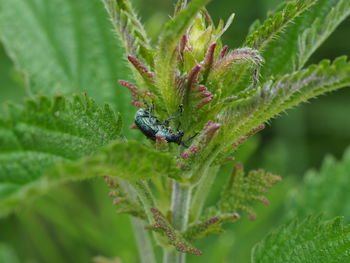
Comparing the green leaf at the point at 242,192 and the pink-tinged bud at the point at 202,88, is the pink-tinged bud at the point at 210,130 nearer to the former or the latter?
the pink-tinged bud at the point at 202,88

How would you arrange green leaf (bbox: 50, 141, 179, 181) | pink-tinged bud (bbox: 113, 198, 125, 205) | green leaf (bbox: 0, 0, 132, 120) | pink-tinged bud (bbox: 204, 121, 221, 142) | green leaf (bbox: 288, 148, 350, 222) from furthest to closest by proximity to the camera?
1. green leaf (bbox: 288, 148, 350, 222)
2. green leaf (bbox: 0, 0, 132, 120)
3. pink-tinged bud (bbox: 113, 198, 125, 205)
4. pink-tinged bud (bbox: 204, 121, 221, 142)
5. green leaf (bbox: 50, 141, 179, 181)

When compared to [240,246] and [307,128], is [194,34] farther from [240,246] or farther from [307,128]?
[307,128]

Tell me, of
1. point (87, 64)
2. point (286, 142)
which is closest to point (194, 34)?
point (87, 64)

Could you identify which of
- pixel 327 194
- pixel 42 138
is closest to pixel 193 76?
pixel 42 138

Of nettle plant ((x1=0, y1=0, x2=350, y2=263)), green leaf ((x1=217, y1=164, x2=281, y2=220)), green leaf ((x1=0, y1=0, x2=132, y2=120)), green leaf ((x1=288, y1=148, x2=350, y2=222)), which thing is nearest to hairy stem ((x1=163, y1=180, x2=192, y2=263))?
nettle plant ((x1=0, y1=0, x2=350, y2=263))

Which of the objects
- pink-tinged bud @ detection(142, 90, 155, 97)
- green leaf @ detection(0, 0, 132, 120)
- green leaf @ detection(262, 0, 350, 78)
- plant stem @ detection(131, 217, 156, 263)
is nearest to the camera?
pink-tinged bud @ detection(142, 90, 155, 97)

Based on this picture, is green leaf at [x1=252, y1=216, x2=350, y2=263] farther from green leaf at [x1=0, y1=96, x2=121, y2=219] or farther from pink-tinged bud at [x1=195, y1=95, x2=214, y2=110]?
green leaf at [x1=0, y1=96, x2=121, y2=219]

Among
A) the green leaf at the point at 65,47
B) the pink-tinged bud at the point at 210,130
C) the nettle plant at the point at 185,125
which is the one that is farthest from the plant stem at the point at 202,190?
the green leaf at the point at 65,47
